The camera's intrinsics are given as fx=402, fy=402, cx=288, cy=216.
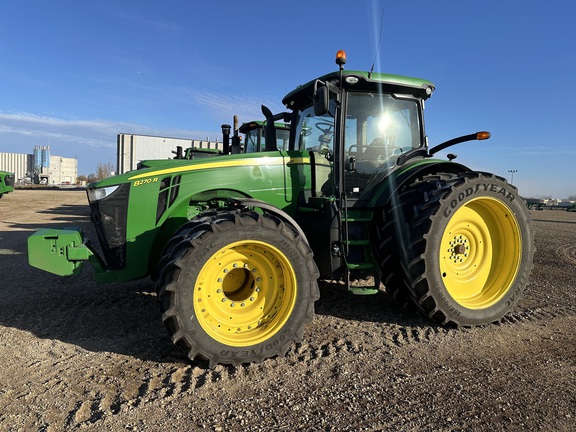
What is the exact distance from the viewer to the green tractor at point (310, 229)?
3.23m

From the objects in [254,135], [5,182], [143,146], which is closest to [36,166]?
[5,182]

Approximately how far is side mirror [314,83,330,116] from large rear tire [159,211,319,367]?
1.12 metres

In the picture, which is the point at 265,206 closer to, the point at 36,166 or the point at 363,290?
the point at 363,290

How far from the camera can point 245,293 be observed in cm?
350

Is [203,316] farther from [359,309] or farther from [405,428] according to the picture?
[359,309]

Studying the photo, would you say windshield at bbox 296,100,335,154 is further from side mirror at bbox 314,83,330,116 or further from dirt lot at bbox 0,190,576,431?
dirt lot at bbox 0,190,576,431

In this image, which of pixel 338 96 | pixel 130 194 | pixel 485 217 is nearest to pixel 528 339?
pixel 485 217

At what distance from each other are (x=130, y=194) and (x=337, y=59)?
234 centimetres

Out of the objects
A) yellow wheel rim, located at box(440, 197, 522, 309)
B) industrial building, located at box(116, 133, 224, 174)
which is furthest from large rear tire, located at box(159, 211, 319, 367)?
industrial building, located at box(116, 133, 224, 174)

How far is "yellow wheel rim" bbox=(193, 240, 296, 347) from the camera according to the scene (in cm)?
321

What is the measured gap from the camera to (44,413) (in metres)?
2.51

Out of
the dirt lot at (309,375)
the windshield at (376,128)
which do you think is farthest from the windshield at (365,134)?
the dirt lot at (309,375)

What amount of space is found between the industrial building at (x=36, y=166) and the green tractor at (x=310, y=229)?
205ft

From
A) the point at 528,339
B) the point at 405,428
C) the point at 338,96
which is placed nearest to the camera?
the point at 405,428
